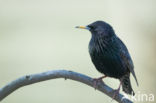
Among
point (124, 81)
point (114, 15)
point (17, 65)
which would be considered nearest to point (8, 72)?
point (17, 65)

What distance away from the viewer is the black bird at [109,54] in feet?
10.7

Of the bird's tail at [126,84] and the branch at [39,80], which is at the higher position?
the branch at [39,80]

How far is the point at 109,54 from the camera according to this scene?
131 inches

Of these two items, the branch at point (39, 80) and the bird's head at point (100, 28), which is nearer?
the branch at point (39, 80)

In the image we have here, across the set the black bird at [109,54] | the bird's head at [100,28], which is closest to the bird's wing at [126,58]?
the black bird at [109,54]

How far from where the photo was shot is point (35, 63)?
21.0 feet

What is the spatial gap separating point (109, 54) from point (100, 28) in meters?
0.19

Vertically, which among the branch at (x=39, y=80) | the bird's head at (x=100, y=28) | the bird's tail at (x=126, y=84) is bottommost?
the bird's tail at (x=126, y=84)

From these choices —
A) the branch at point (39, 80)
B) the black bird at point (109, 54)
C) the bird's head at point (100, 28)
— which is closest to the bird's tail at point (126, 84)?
the black bird at point (109, 54)

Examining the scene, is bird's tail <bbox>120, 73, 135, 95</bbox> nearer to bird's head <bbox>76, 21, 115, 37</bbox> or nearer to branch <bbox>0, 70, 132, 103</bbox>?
bird's head <bbox>76, 21, 115, 37</bbox>

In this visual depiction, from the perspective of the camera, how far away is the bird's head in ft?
10.6

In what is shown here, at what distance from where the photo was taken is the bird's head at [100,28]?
3232 millimetres

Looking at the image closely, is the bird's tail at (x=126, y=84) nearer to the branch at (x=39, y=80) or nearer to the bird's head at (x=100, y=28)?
the bird's head at (x=100, y=28)

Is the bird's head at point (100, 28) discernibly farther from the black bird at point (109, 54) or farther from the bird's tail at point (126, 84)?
the bird's tail at point (126, 84)
